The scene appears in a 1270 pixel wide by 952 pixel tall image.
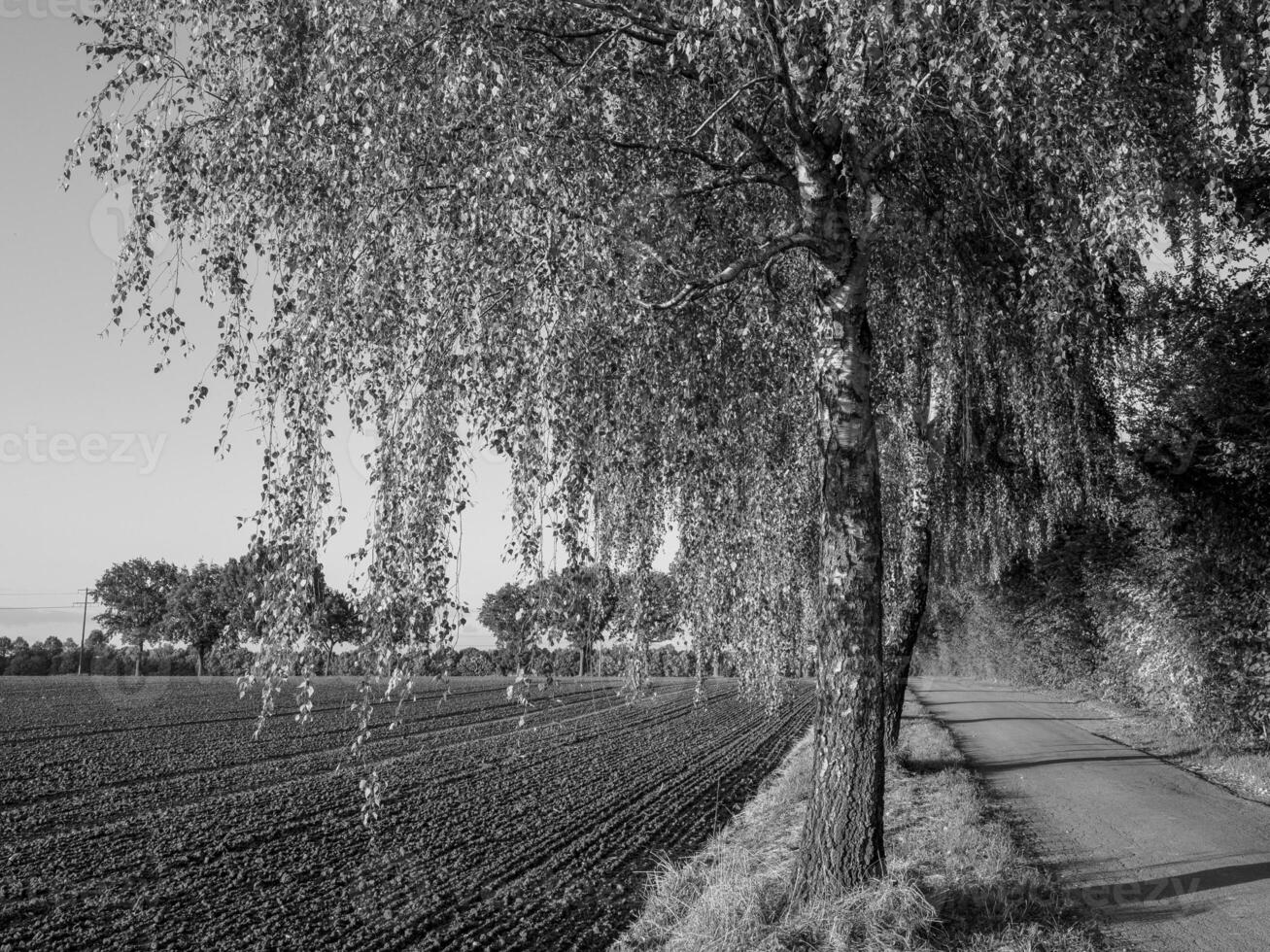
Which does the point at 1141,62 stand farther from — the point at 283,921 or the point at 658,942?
the point at 283,921

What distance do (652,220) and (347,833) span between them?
9.13m

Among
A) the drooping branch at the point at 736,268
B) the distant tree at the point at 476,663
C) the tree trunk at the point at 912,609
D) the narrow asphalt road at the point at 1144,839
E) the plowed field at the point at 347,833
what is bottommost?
the distant tree at the point at 476,663

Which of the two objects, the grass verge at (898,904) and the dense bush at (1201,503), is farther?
the dense bush at (1201,503)

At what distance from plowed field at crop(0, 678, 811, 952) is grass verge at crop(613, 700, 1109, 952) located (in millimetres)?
863

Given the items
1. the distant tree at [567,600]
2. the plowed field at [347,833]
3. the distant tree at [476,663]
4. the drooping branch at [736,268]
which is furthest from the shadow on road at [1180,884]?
the distant tree at [476,663]

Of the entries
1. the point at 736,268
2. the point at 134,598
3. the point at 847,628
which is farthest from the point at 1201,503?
the point at 134,598

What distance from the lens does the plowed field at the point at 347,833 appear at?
24.6ft

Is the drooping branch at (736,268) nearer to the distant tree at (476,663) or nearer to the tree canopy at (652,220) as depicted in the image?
the tree canopy at (652,220)

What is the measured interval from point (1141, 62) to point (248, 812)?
13360 millimetres

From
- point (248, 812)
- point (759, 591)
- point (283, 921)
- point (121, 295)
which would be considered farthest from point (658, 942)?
point (248, 812)

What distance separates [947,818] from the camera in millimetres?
9242

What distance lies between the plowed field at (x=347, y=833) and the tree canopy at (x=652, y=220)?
1.69m

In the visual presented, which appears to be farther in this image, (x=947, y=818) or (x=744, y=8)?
(x=947, y=818)

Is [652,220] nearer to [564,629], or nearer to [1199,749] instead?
[564,629]
